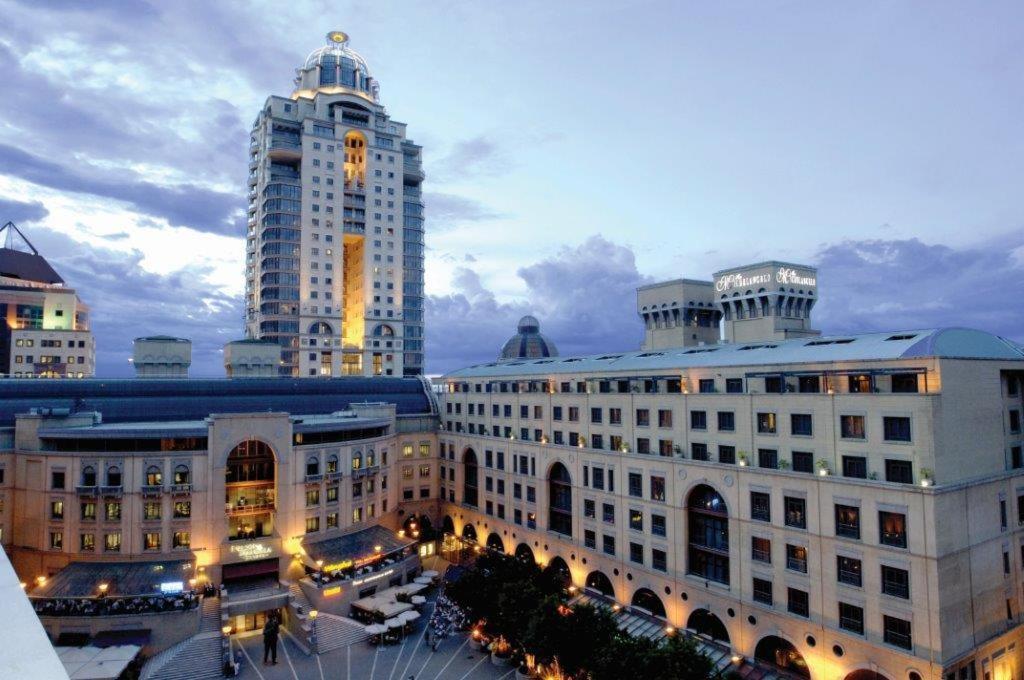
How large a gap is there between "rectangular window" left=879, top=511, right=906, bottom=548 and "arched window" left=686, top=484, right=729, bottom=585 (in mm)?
15141

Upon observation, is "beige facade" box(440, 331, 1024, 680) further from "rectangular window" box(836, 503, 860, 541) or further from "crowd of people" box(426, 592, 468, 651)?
"crowd of people" box(426, 592, 468, 651)

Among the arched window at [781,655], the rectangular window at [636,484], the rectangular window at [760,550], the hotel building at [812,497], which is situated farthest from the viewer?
the rectangular window at [636,484]

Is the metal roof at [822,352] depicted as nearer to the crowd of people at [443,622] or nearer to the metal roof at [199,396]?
the crowd of people at [443,622]

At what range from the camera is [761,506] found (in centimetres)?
6131

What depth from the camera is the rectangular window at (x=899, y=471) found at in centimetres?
5134

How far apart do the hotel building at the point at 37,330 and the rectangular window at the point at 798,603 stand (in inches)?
5760

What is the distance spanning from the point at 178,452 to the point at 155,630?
20.9 m

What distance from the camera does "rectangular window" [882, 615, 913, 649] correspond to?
164ft

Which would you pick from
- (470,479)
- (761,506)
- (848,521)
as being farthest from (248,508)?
(848,521)

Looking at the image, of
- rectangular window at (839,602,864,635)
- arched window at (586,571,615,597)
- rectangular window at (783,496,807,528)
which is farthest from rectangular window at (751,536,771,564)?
arched window at (586,571,615,597)

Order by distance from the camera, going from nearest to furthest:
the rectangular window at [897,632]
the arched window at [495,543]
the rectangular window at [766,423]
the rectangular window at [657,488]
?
the rectangular window at [897,632]
the rectangular window at [766,423]
the rectangular window at [657,488]
the arched window at [495,543]

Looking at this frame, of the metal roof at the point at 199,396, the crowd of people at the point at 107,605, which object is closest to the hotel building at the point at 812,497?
the metal roof at the point at 199,396

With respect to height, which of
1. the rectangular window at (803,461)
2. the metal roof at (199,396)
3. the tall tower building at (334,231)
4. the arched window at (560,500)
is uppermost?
the tall tower building at (334,231)

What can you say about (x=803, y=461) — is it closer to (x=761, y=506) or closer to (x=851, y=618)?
(x=761, y=506)
